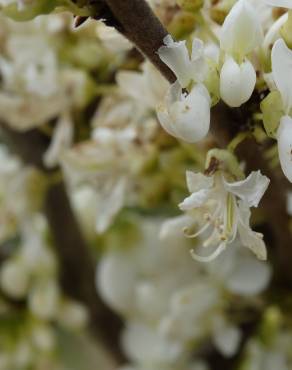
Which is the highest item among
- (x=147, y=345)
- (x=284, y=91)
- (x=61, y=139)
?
(x=284, y=91)

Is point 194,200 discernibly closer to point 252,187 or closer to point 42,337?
point 252,187

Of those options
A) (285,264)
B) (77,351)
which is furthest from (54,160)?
(77,351)

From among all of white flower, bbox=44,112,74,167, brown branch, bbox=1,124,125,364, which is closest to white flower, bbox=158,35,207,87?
white flower, bbox=44,112,74,167

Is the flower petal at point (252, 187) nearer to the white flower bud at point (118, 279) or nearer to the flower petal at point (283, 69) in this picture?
the flower petal at point (283, 69)

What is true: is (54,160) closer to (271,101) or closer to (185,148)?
(185,148)

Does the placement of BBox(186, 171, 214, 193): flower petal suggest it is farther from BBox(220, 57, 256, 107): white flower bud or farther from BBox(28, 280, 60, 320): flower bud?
BBox(28, 280, 60, 320): flower bud

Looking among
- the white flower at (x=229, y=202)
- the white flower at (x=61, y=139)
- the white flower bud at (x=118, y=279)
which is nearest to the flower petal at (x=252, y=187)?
the white flower at (x=229, y=202)

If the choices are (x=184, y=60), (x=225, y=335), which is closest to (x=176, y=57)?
(x=184, y=60)
